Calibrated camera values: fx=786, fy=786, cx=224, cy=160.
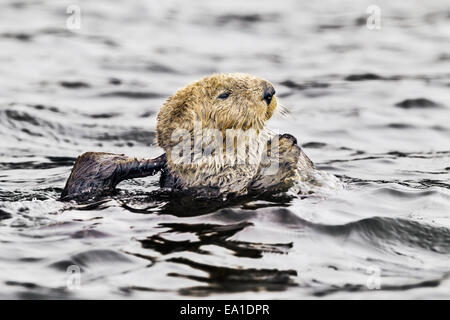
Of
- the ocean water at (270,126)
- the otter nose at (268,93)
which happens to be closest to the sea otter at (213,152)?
the otter nose at (268,93)

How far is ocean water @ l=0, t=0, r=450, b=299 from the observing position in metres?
4.42

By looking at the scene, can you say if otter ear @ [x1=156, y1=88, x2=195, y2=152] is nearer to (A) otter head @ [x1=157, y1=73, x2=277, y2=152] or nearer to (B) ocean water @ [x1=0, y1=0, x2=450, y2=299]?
(A) otter head @ [x1=157, y1=73, x2=277, y2=152]

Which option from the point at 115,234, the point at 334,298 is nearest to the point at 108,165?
the point at 115,234

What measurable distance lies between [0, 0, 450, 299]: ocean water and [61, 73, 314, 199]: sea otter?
19 centimetres

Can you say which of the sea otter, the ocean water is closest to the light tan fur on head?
the sea otter

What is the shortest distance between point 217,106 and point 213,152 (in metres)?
0.33

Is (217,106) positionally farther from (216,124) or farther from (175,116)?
(175,116)

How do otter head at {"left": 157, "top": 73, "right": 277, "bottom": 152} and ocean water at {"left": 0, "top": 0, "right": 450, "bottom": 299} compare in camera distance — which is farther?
otter head at {"left": 157, "top": 73, "right": 277, "bottom": 152}

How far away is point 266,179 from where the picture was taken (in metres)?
5.55

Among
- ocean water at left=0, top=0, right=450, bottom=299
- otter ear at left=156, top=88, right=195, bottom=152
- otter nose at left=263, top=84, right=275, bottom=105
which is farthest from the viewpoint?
otter nose at left=263, top=84, right=275, bottom=105

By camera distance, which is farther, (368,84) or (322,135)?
(368,84)
